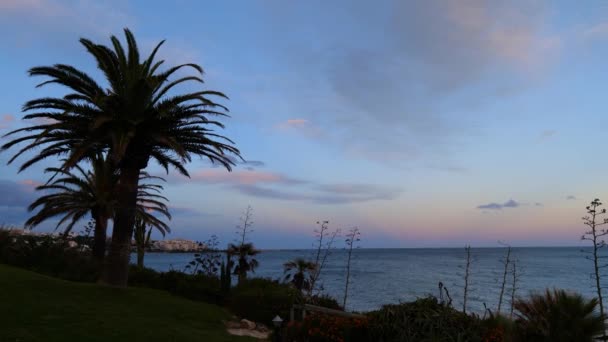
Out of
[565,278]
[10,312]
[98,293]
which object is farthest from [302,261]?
[565,278]

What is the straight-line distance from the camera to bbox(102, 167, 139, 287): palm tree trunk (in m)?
19.4

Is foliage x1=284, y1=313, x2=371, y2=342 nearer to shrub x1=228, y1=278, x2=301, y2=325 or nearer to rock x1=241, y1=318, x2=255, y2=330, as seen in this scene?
rock x1=241, y1=318, x2=255, y2=330

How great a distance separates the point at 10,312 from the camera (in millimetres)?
12180

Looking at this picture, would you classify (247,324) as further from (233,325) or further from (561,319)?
(561,319)

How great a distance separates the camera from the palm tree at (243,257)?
27328 millimetres

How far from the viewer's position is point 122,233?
19.7 meters

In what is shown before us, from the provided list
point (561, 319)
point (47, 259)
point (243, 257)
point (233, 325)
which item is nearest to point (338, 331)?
point (561, 319)

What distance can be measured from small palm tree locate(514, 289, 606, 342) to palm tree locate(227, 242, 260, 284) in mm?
21643

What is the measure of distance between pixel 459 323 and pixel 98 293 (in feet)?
45.8

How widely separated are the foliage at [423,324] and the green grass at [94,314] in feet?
19.9

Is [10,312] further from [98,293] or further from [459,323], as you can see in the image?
[459,323]

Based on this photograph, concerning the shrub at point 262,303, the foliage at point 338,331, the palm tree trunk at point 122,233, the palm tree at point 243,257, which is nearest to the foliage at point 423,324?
the foliage at point 338,331

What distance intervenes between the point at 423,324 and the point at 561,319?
2.26 meters

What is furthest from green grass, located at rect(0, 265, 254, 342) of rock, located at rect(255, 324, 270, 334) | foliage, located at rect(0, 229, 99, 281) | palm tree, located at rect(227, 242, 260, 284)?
palm tree, located at rect(227, 242, 260, 284)
